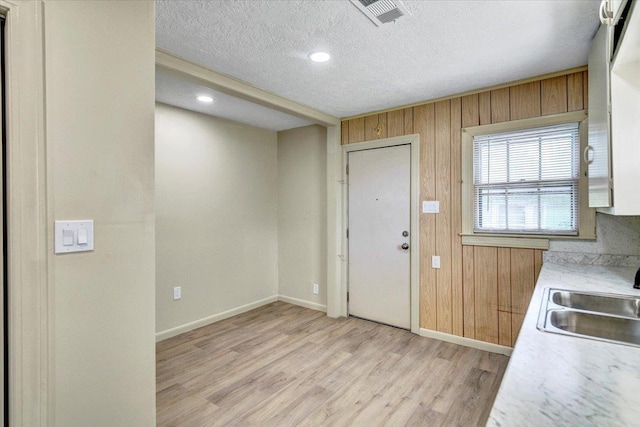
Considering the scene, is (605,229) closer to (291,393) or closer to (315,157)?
(291,393)

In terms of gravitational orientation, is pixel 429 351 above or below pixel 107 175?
below

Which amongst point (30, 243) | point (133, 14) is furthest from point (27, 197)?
point (133, 14)

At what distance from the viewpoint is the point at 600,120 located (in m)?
1.78

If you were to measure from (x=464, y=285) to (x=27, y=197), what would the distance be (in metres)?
3.12

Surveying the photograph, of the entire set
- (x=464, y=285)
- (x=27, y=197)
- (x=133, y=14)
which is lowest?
(x=464, y=285)

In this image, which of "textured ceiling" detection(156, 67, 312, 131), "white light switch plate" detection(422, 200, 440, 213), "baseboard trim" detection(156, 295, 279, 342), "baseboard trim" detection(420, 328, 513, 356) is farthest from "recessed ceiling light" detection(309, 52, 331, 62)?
"baseboard trim" detection(156, 295, 279, 342)

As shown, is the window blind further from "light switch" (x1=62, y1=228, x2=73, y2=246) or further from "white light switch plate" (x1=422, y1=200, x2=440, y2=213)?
"light switch" (x1=62, y1=228, x2=73, y2=246)

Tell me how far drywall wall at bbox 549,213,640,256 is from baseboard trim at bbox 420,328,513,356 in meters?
1.04

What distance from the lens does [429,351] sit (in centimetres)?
292

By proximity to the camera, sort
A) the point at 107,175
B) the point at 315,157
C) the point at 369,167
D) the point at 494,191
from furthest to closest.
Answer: the point at 315,157, the point at 369,167, the point at 494,191, the point at 107,175

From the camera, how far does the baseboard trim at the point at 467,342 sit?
283 cm

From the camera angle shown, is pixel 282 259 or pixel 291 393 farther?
pixel 282 259

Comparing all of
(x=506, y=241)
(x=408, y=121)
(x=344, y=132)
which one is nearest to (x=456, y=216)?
(x=506, y=241)

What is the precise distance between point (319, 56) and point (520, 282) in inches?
96.3
